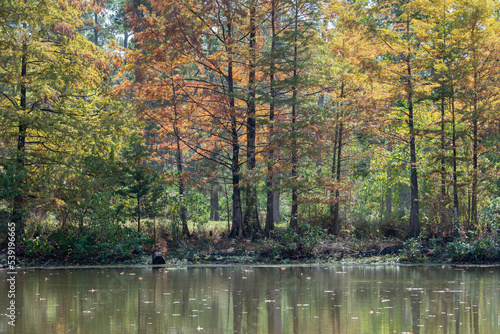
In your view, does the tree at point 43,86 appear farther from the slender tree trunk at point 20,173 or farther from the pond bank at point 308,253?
the pond bank at point 308,253

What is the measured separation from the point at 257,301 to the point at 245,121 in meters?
10.3

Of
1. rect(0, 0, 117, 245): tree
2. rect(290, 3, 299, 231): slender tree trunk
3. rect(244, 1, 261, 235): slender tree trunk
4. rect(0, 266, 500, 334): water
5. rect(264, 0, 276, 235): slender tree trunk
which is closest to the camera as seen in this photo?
rect(0, 266, 500, 334): water

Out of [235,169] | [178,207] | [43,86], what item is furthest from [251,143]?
[43,86]

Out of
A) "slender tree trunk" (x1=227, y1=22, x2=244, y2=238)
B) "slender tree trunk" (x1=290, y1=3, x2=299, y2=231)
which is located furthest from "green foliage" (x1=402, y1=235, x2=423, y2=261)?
"slender tree trunk" (x1=227, y1=22, x2=244, y2=238)

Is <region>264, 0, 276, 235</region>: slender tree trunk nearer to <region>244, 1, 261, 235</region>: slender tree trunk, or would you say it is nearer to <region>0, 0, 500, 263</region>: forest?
<region>0, 0, 500, 263</region>: forest

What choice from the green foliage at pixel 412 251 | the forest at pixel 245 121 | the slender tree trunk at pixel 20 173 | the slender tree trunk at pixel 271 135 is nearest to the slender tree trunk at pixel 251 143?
the forest at pixel 245 121

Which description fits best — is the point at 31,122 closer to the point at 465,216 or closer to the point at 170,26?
the point at 170,26

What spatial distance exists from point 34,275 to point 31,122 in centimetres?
456

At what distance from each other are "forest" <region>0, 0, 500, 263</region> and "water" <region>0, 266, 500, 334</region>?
255 centimetres

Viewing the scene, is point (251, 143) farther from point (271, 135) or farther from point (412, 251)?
point (412, 251)

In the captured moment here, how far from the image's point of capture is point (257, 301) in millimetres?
9297

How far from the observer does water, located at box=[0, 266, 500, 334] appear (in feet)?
23.8

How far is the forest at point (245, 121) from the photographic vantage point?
630 inches

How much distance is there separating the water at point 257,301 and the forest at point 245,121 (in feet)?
8.38
